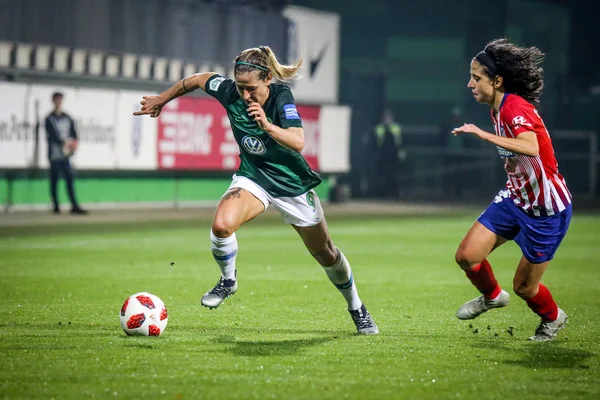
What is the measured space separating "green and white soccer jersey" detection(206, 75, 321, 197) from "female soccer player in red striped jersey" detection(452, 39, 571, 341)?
4.26ft

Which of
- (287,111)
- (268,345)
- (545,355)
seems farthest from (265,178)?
(545,355)

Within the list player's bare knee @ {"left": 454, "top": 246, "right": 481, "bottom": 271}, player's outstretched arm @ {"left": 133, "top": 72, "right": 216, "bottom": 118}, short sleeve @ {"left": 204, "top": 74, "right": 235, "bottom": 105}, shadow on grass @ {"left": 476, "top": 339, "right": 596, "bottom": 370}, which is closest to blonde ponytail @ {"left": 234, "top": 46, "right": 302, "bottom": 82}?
short sleeve @ {"left": 204, "top": 74, "right": 235, "bottom": 105}

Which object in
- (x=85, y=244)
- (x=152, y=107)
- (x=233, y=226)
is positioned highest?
(x=152, y=107)

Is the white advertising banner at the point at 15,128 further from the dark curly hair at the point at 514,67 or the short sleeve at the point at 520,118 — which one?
the short sleeve at the point at 520,118

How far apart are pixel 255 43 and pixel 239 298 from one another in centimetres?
1642

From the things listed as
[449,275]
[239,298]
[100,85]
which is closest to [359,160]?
[100,85]

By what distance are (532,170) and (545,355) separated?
4.21 feet

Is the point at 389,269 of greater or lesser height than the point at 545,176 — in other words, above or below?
below

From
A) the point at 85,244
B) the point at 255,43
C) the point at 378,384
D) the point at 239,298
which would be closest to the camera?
the point at 378,384

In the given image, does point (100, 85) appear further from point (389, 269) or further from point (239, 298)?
point (239, 298)

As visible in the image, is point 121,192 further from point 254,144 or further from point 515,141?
point 515,141

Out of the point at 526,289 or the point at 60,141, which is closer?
the point at 526,289

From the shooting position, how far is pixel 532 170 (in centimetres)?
795

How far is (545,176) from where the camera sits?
7.96 metres
